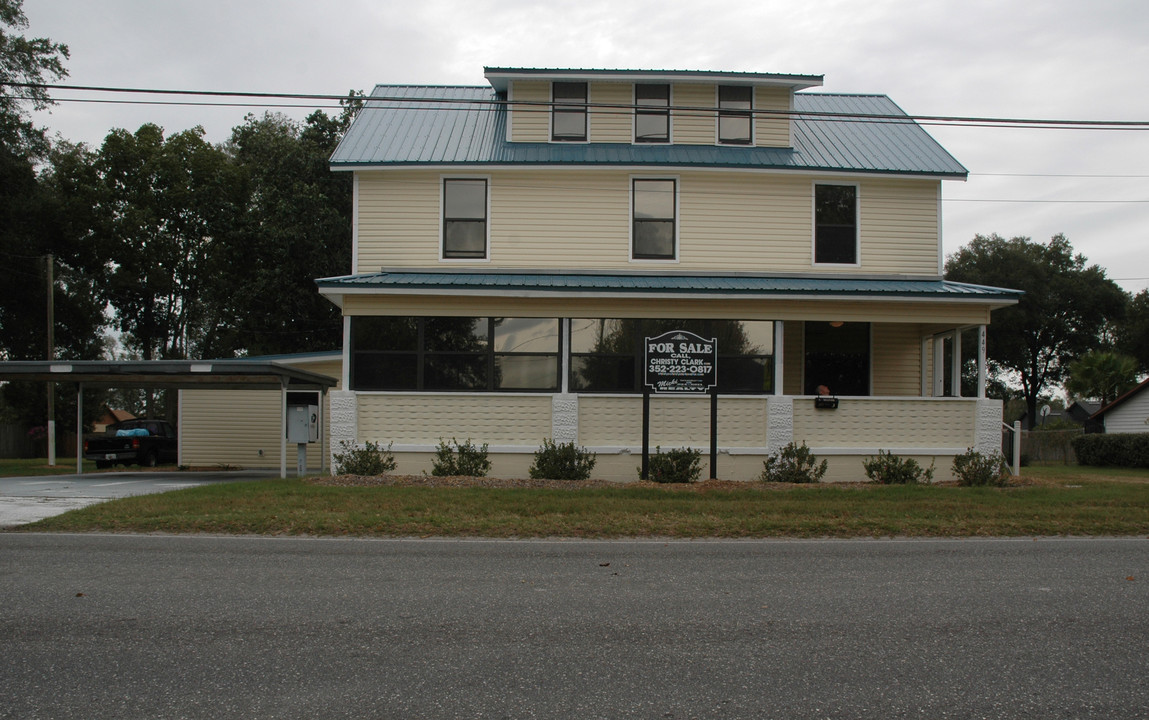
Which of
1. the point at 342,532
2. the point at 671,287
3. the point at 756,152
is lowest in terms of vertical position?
the point at 342,532

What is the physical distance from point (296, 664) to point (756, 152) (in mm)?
17339

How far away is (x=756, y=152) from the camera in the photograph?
20.0 meters

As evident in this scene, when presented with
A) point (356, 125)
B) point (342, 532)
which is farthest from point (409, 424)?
point (356, 125)

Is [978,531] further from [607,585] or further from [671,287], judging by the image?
[671,287]

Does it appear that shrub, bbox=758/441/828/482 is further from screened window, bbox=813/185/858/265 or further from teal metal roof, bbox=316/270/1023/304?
screened window, bbox=813/185/858/265

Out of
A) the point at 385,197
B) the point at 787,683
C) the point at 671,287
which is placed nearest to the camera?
the point at 787,683

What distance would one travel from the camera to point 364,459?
1666 centimetres

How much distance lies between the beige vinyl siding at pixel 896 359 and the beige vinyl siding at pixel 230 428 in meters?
15.6

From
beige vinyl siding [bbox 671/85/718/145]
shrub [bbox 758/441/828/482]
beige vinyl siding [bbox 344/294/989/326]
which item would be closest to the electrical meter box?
beige vinyl siding [bbox 344/294/989/326]

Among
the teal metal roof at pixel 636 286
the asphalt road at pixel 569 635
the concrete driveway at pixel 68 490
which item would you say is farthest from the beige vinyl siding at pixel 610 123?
the asphalt road at pixel 569 635

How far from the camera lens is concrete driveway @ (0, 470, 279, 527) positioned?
491 inches

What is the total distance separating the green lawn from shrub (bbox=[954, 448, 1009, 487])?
1.25m

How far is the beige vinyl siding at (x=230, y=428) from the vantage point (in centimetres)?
2508

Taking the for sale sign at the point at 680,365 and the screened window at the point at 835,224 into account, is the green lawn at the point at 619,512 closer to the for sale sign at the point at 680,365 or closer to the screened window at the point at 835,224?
the for sale sign at the point at 680,365
